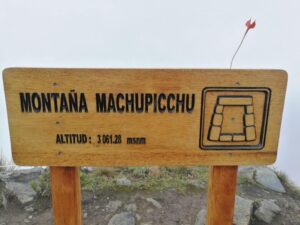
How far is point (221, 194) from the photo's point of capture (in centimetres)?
152

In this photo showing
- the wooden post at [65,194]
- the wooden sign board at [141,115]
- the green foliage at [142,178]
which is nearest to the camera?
the wooden sign board at [141,115]

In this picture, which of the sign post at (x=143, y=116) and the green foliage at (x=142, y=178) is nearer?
the sign post at (x=143, y=116)

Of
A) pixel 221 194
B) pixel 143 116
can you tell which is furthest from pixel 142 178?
pixel 143 116

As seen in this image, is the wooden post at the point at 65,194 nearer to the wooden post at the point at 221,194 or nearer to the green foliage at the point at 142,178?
the wooden post at the point at 221,194

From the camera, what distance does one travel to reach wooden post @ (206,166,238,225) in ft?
4.91

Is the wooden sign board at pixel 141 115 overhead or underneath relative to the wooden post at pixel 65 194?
overhead

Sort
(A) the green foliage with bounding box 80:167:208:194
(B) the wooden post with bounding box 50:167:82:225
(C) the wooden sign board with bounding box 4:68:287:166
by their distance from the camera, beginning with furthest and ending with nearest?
1. (A) the green foliage with bounding box 80:167:208:194
2. (B) the wooden post with bounding box 50:167:82:225
3. (C) the wooden sign board with bounding box 4:68:287:166

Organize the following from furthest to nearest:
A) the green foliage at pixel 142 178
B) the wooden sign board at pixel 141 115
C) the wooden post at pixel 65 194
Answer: the green foliage at pixel 142 178 → the wooden post at pixel 65 194 → the wooden sign board at pixel 141 115

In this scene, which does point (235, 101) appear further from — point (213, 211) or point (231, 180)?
point (213, 211)

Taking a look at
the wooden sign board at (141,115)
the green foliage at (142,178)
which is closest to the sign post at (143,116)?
the wooden sign board at (141,115)

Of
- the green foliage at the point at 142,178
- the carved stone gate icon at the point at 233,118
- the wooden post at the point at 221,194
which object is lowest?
the green foliage at the point at 142,178

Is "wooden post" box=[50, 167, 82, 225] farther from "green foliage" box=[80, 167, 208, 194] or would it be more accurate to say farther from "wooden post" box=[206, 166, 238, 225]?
"green foliage" box=[80, 167, 208, 194]

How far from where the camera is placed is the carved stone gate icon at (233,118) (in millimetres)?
1362

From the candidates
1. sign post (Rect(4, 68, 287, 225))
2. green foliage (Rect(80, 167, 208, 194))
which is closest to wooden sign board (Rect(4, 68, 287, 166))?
sign post (Rect(4, 68, 287, 225))
